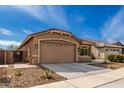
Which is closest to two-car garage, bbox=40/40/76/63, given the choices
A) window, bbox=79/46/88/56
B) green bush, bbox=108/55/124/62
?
window, bbox=79/46/88/56

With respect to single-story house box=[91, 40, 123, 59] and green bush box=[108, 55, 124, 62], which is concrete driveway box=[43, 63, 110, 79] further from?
single-story house box=[91, 40, 123, 59]

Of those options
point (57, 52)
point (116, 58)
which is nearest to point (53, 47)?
point (57, 52)

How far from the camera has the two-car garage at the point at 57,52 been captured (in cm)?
1384

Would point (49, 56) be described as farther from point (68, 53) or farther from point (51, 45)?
point (68, 53)

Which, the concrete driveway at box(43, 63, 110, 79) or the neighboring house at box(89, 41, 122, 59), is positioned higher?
the neighboring house at box(89, 41, 122, 59)

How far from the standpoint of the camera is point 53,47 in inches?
569

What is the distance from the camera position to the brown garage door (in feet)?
45.4

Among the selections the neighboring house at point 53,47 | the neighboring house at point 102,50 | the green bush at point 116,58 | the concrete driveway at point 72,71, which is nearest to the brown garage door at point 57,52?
the neighboring house at point 53,47

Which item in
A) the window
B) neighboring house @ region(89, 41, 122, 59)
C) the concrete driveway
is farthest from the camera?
neighboring house @ region(89, 41, 122, 59)

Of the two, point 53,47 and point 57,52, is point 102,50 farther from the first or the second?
point 53,47

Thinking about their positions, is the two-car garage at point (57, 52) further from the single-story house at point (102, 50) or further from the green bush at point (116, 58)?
the single-story house at point (102, 50)

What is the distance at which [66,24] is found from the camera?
62.8 feet
